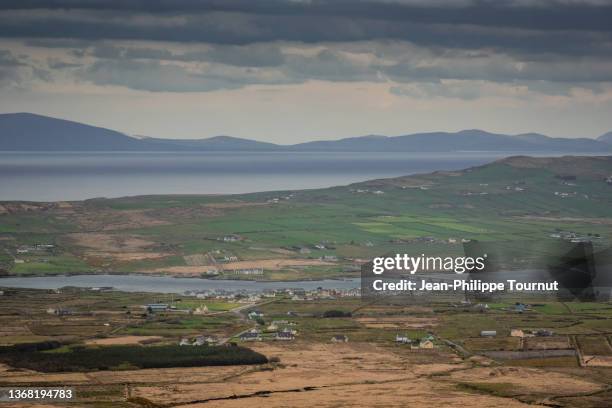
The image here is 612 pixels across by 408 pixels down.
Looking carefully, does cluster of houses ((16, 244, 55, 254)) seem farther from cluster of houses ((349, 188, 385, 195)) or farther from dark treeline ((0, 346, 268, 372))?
cluster of houses ((349, 188, 385, 195))

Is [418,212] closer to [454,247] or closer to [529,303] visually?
[454,247]

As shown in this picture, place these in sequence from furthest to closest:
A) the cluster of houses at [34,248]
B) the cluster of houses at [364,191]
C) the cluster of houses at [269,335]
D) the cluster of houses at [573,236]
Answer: the cluster of houses at [364,191], the cluster of houses at [573,236], the cluster of houses at [34,248], the cluster of houses at [269,335]

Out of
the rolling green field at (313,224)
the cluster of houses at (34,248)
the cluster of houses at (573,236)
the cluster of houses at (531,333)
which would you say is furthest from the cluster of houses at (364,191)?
the cluster of houses at (531,333)

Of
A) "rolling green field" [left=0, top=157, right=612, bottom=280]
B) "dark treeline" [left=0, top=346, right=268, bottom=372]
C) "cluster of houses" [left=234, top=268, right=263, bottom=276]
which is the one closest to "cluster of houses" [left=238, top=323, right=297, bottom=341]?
"dark treeline" [left=0, top=346, right=268, bottom=372]

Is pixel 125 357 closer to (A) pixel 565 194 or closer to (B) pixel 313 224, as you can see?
(B) pixel 313 224

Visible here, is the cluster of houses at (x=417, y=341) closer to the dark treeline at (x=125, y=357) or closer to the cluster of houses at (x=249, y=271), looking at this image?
the dark treeline at (x=125, y=357)
